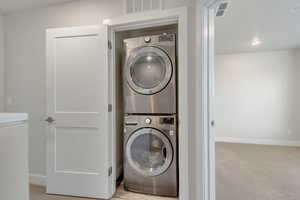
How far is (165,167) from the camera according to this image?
75.6 inches

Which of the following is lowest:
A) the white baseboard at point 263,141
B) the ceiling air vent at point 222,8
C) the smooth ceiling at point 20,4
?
the white baseboard at point 263,141

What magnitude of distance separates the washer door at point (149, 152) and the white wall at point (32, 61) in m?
1.30

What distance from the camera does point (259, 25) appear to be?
2.77 m

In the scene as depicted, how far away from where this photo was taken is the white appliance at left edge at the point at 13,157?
3.62 ft

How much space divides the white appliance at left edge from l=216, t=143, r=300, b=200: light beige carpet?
78.9 inches

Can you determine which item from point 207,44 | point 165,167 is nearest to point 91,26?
point 207,44

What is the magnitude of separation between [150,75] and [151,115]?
510mm

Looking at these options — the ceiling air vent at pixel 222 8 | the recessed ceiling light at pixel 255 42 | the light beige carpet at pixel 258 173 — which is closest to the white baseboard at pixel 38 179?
the light beige carpet at pixel 258 173

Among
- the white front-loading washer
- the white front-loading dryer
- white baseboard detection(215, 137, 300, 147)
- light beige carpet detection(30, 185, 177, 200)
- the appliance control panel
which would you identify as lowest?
light beige carpet detection(30, 185, 177, 200)

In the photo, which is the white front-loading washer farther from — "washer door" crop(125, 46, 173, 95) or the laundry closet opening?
"washer door" crop(125, 46, 173, 95)

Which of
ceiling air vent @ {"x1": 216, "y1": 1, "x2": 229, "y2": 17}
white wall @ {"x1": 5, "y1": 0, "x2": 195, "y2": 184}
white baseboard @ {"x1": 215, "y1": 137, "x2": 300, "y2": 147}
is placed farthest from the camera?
white baseboard @ {"x1": 215, "y1": 137, "x2": 300, "y2": 147}

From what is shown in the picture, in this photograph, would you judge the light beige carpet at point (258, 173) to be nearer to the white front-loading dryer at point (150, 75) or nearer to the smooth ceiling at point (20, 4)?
the white front-loading dryer at point (150, 75)

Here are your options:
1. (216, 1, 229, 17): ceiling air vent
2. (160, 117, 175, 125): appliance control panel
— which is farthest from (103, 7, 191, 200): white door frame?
(216, 1, 229, 17): ceiling air vent

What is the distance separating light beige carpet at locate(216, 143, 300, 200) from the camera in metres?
1.96
